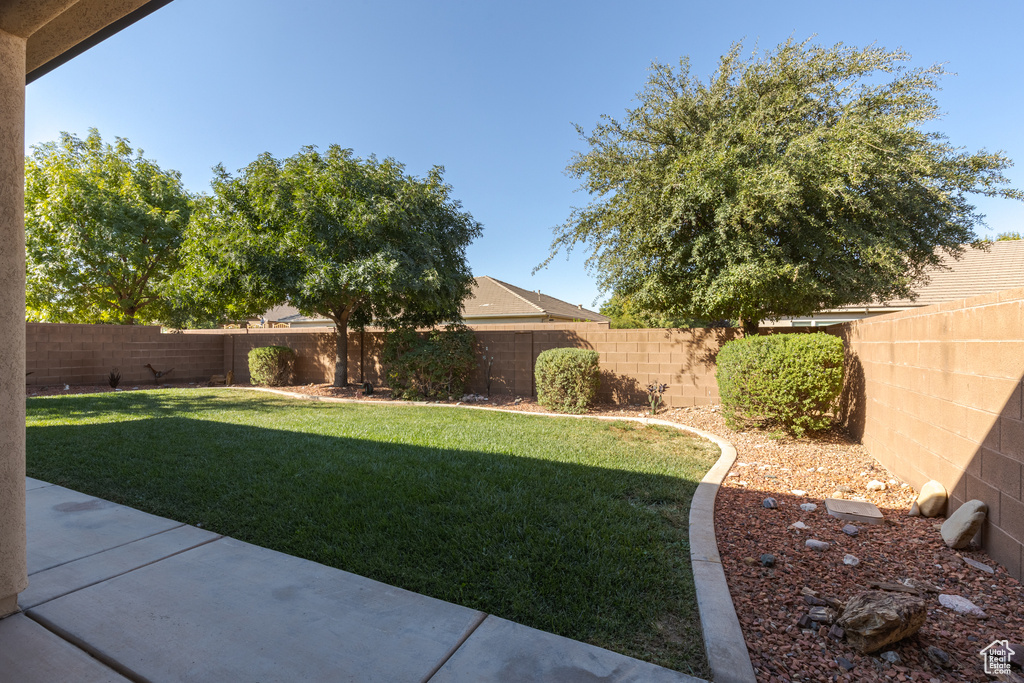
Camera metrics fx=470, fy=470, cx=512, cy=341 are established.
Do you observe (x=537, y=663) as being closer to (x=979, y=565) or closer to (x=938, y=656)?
(x=938, y=656)

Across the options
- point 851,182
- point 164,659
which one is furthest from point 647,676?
point 851,182

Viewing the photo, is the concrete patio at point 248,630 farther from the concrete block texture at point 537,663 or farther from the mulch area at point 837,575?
the mulch area at point 837,575

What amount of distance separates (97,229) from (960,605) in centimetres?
2013

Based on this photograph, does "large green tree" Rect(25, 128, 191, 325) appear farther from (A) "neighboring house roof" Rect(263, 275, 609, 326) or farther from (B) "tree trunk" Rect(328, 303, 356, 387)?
(A) "neighboring house roof" Rect(263, 275, 609, 326)

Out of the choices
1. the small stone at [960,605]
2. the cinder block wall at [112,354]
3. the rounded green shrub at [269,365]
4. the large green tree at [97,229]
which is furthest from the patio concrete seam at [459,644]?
the cinder block wall at [112,354]

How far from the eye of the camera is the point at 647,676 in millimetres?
1987

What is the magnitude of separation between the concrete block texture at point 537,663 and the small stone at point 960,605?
179cm

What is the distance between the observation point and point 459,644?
220cm

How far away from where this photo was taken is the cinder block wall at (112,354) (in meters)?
12.1

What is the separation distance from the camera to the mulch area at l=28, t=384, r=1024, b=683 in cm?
215

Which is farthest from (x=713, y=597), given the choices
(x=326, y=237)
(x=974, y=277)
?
(x=974, y=277)

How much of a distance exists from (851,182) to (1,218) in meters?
9.72

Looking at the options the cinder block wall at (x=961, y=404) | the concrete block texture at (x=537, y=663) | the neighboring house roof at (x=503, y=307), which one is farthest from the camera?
the neighboring house roof at (x=503, y=307)

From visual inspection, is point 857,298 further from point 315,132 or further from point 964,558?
point 315,132
